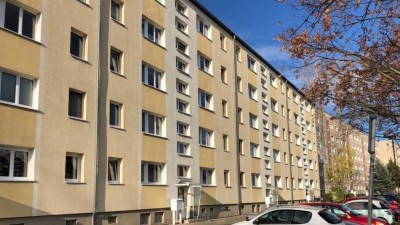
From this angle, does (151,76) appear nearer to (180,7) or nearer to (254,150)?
(180,7)

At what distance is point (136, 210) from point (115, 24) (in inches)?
368

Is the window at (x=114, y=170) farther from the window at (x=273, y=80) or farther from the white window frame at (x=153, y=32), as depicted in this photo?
the window at (x=273, y=80)

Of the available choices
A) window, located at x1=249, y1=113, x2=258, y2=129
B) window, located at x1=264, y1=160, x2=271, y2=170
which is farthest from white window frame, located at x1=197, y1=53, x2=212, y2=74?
window, located at x1=264, y1=160, x2=271, y2=170

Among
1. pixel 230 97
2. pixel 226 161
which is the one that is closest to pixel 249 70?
A: pixel 230 97

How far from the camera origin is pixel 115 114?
22453mm

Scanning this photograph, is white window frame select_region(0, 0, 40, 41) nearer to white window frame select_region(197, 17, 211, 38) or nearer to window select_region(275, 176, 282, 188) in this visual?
white window frame select_region(197, 17, 211, 38)

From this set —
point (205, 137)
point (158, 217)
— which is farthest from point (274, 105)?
point (158, 217)

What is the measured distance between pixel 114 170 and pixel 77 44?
241 inches

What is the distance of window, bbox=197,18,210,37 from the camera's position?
33.1 m

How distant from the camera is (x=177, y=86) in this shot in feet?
94.4

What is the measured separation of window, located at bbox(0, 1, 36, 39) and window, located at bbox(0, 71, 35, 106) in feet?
6.05

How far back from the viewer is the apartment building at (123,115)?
17.1 meters


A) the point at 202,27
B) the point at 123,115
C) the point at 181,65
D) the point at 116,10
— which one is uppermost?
the point at 202,27

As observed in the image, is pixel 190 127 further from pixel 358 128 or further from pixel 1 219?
pixel 358 128
